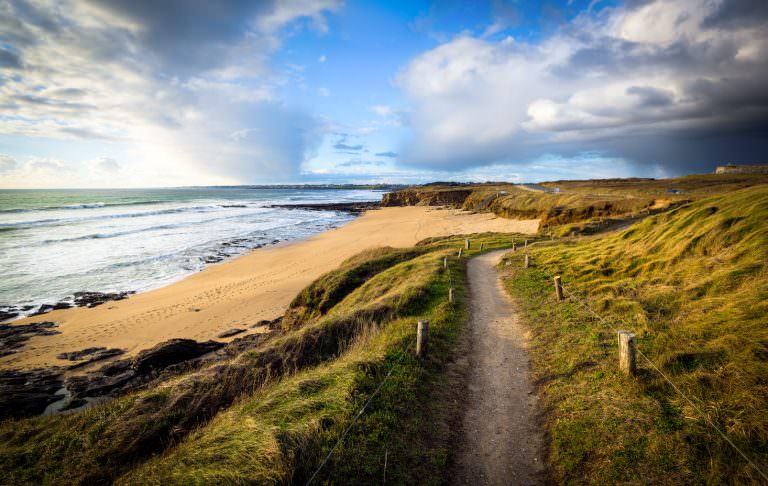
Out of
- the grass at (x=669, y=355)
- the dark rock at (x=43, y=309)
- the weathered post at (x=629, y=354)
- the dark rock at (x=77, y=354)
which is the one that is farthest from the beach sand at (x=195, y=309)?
the weathered post at (x=629, y=354)

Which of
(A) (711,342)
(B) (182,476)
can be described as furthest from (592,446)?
(B) (182,476)

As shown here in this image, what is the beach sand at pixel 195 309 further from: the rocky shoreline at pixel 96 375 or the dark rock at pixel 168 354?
the dark rock at pixel 168 354

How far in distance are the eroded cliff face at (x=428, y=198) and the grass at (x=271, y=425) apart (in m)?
81.2

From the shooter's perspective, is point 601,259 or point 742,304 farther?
point 601,259

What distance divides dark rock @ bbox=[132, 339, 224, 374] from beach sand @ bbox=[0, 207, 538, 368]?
1911 millimetres

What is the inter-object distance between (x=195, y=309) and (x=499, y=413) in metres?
20.4

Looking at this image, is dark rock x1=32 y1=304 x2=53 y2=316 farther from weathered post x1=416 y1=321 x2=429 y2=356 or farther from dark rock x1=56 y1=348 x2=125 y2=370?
weathered post x1=416 y1=321 x2=429 y2=356

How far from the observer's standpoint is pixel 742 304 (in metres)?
8.20

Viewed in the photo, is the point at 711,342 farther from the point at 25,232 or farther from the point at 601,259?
the point at 25,232

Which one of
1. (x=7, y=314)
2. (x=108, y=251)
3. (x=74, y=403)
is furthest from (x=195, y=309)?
(x=108, y=251)

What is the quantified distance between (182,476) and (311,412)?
2.30m

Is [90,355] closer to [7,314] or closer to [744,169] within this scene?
[7,314]

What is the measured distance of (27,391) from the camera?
1182 cm

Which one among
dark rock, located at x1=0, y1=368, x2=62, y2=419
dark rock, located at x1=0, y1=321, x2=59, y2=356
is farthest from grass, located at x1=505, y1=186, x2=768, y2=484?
dark rock, located at x1=0, y1=321, x2=59, y2=356
